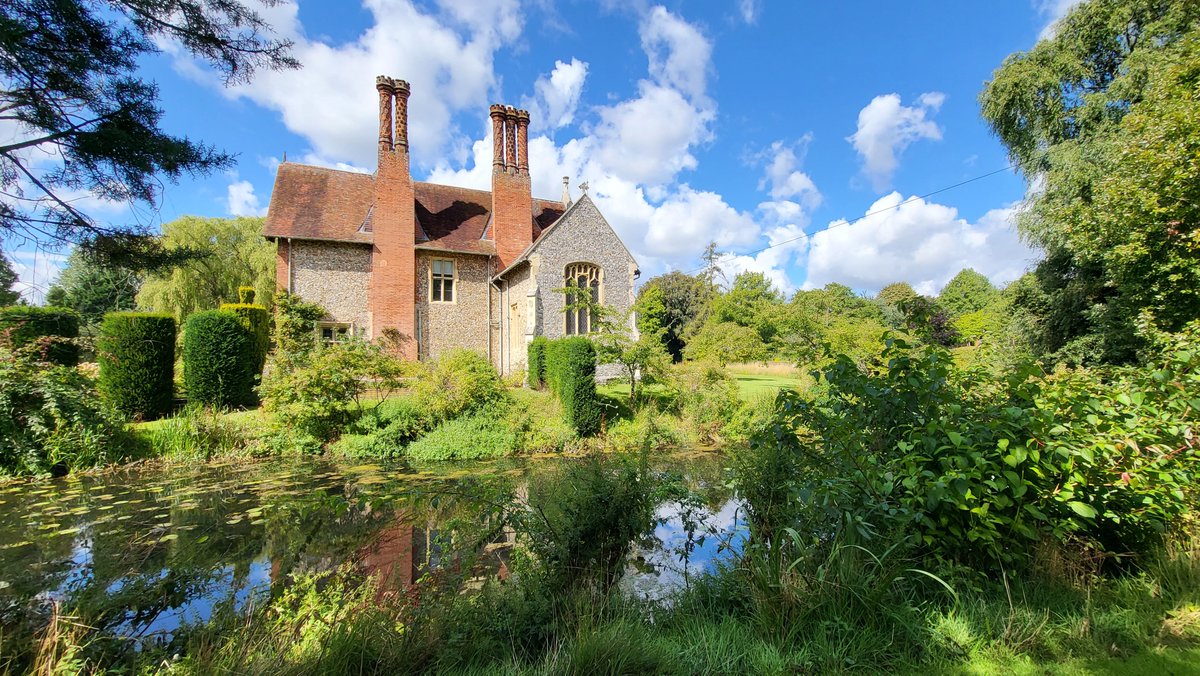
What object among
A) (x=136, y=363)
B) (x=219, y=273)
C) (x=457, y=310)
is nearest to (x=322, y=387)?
(x=136, y=363)

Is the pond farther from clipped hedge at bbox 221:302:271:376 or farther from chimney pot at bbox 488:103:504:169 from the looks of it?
chimney pot at bbox 488:103:504:169

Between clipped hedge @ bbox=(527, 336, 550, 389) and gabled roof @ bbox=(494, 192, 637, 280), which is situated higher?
gabled roof @ bbox=(494, 192, 637, 280)

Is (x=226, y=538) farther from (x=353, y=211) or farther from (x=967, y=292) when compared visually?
(x=967, y=292)

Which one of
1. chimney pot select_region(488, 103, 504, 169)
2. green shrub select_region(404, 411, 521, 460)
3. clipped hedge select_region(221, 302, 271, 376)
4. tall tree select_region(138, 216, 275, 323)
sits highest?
chimney pot select_region(488, 103, 504, 169)

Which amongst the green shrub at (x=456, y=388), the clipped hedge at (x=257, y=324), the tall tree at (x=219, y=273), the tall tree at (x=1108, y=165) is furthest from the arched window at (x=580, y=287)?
the tall tree at (x=219, y=273)

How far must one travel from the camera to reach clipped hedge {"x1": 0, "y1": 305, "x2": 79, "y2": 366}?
7.82 metres

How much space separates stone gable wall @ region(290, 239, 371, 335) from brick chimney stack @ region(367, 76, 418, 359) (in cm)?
46

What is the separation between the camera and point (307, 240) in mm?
17047

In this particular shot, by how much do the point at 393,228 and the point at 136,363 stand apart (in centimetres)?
966

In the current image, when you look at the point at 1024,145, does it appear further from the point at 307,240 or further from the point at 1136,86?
the point at 307,240

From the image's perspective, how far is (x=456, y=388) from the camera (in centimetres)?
1060

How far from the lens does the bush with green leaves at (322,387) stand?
9711 millimetres

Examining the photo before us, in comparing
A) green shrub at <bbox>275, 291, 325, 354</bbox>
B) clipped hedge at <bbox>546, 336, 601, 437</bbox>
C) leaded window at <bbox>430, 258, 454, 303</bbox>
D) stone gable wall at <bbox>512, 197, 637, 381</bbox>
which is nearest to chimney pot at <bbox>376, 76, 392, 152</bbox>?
leaded window at <bbox>430, 258, 454, 303</bbox>

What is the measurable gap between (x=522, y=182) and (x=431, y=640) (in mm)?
19771
